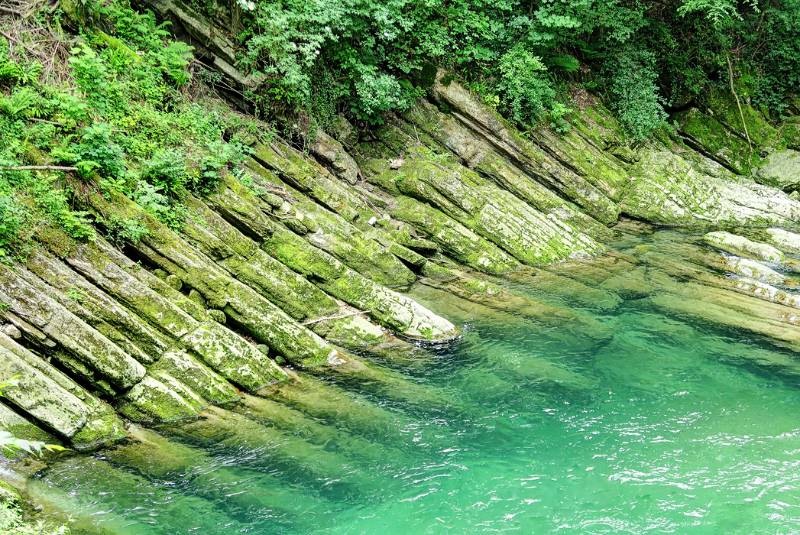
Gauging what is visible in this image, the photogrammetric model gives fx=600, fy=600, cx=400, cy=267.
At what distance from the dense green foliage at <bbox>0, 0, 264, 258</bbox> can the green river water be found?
3766 millimetres

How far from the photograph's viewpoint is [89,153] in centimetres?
955

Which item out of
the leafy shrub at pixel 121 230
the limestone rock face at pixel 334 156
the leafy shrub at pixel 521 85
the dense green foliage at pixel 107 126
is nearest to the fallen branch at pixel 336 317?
the dense green foliage at pixel 107 126

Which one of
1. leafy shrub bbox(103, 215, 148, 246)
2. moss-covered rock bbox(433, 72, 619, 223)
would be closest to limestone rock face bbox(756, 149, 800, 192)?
moss-covered rock bbox(433, 72, 619, 223)

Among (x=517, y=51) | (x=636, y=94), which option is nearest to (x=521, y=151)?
(x=517, y=51)

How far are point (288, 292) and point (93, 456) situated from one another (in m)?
4.46

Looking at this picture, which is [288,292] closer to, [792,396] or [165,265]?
[165,265]

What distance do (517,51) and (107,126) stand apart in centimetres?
1344

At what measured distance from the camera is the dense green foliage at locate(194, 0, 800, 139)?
15055 millimetres

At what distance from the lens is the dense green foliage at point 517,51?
1505cm

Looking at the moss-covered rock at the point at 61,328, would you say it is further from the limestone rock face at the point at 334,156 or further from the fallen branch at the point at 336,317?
the limestone rock face at the point at 334,156

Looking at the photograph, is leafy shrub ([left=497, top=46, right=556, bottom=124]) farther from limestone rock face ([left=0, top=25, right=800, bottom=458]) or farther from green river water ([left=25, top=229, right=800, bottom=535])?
green river water ([left=25, top=229, right=800, bottom=535])

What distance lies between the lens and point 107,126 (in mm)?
9625

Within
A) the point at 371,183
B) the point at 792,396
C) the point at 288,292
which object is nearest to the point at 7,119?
the point at 288,292

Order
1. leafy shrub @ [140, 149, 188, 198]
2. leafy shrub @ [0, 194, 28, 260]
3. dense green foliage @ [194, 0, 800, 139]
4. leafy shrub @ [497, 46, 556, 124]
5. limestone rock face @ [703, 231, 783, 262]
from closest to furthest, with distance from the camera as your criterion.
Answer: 1. leafy shrub @ [0, 194, 28, 260]
2. leafy shrub @ [140, 149, 188, 198]
3. dense green foliage @ [194, 0, 800, 139]
4. limestone rock face @ [703, 231, 783, 262]
5. leafy shrub @ [497, 46, 556, 124]
